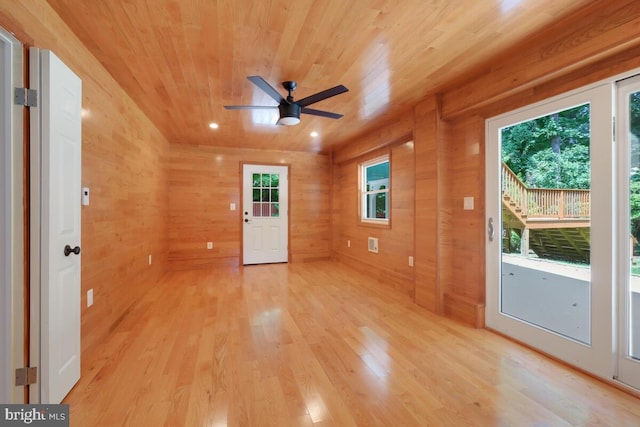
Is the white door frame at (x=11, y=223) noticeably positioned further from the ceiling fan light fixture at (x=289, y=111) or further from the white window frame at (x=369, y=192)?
the white window frame at (x=369, y=192)

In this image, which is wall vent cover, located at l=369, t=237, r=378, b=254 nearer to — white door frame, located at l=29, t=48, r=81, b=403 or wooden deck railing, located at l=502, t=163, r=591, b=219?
wooden deck railing, located at l=502, t=163, r=591, b=219

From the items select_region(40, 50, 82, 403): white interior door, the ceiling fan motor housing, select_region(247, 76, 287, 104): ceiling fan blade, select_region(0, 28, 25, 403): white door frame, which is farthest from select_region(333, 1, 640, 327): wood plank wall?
select_region(0, 28, 25, 403): white door frame

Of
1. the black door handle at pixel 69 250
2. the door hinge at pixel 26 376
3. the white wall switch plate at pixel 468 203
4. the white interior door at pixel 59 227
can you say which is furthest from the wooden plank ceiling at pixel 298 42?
the door hinge at pixel 26 376

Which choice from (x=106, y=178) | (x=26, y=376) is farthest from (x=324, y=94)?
(x=26, y=376)

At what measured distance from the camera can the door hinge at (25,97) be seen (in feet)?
4.66

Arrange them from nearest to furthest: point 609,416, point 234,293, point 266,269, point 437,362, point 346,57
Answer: point 609,416, point 437,362, point 346,57, point 234,293, point 266,269

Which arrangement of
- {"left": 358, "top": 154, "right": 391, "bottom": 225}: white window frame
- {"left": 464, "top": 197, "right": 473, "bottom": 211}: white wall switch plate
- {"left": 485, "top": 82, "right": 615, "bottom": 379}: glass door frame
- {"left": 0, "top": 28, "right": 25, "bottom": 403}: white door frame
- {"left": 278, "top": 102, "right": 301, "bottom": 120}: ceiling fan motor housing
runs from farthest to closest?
1. {"left": 358, "top": 154, "right": 391, "bottom": 225}: white window frame
2. {"left": 464, "top": 197, "right": 473, "bottom": 211}: white wall switch plate
3. {"left": 278, "top": 102, "right": 301, "bottom": 120}: ceiling fan motor housing
4. {"left": 485, "top": 82, "right": 615, "bottom": 379}: glass door frame
5. {"left": 0, "top": 28, "right": 25, "bottom": 403}: white door frame

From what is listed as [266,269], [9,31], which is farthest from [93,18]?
[266,269]

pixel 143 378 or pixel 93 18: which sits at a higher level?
pixel 93 18

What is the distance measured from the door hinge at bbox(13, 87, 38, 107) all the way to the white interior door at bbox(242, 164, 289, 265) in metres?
4.09

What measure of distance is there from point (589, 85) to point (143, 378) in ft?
11.7

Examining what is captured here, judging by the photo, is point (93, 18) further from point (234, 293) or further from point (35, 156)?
point (234, 293)

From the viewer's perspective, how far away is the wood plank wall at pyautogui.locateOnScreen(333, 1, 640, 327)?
1.74 m

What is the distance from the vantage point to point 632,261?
1.75 metres
